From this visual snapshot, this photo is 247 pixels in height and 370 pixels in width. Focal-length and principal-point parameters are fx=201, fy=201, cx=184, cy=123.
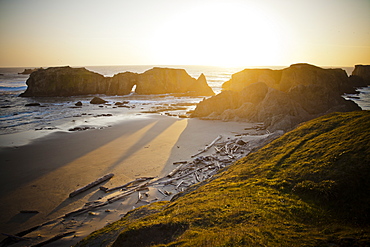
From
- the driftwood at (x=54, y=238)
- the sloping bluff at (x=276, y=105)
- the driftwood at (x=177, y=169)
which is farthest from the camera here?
the sloping bluff at (x=276, y=105)

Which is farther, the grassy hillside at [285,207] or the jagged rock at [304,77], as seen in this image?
the jagged rock at [304,77]

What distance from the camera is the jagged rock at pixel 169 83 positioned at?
220 ft

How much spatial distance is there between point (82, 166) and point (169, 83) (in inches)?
2298

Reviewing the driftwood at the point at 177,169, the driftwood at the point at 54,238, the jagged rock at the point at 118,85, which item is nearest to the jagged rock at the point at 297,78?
the driftwood at the point at 177,169

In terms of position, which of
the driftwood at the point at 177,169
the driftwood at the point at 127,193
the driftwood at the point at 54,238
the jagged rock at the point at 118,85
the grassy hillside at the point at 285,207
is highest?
the jagged rock at the point at 118,85

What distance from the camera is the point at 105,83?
66375 millimetres

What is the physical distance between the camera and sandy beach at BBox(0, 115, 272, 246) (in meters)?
9.06

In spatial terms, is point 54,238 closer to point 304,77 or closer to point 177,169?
point 177,169

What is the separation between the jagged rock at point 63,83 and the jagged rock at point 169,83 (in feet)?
43.1

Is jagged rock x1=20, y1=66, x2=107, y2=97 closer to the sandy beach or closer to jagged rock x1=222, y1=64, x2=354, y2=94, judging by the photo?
jagged rock x1=222, y1=64, x2=354, y2=94

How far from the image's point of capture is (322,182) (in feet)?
18.7

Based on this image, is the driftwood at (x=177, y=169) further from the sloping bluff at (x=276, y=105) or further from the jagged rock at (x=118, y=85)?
the jagged rock at (x=118, y=85)

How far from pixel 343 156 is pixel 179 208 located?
17.4 ft

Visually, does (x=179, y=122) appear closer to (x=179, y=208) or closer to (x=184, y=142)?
(x=184, y=142)
